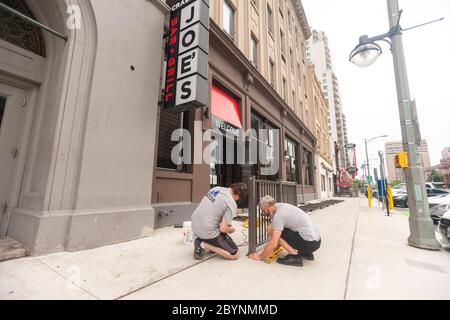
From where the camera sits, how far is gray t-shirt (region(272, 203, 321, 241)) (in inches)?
129

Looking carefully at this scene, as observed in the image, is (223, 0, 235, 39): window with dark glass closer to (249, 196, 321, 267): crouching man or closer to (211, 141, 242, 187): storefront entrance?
(211, 141, 242, 187): storefront entrance

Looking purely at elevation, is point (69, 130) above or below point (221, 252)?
above

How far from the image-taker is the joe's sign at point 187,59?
518 centimetres

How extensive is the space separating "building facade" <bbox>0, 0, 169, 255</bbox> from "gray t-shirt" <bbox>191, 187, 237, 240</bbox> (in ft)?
6.05

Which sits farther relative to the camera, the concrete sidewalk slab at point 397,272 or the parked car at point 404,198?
the parked car at point 404,198

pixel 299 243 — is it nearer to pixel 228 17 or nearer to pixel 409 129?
pixel 409 129

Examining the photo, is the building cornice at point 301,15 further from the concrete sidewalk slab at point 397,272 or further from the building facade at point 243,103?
the concrete sidewalk slab at point 397,272

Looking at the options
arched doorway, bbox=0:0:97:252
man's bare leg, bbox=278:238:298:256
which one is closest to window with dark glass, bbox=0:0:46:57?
arched doorway, bbox=0:0:97:252

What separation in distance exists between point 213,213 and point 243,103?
7.41m

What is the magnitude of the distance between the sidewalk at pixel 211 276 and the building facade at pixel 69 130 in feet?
1.85

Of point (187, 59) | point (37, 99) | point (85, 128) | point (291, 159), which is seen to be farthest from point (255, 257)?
point (291, 159)

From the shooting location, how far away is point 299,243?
3307mm

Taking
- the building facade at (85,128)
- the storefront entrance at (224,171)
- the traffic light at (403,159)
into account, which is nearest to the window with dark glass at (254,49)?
the storefront entrance at (224,171)

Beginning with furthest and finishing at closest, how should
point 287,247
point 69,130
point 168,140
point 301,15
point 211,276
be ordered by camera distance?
point 301,15
point 168,140
point 69,130
point 287,247
point 211,276
